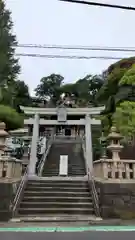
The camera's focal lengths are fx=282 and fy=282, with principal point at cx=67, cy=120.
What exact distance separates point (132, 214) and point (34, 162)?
8.18 meters

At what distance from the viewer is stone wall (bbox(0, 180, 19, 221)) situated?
31.5 feet

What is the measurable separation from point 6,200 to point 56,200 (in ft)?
7.56

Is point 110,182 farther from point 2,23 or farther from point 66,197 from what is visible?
point 2,23

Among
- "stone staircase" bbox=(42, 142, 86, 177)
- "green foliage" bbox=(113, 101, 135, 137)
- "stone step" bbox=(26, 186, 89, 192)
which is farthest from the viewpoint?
"green foliage" bbox=(113, 101, 135, 137)

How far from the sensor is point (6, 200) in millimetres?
9719

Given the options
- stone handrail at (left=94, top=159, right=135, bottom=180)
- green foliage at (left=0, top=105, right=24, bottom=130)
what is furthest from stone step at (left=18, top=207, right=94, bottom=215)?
green foliage at (left=0, top=105, right=24, bottom=130)

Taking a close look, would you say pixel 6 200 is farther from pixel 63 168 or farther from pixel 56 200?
pixel 63 168

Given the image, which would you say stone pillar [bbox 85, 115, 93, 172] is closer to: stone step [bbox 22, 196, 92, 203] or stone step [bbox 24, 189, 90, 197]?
stone step [bbox 24, 189, 90, 197]

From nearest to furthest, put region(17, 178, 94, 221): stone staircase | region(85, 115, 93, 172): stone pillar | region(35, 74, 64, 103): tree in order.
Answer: region(17, 178, 94, 221): stone staircase
region(85, 115, 93, 172): stone pillar
region(35, 74, 64, 103): tree

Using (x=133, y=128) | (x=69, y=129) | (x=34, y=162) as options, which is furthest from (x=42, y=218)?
(x=69, y=129)

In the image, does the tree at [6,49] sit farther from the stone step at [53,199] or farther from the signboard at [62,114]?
the stone step at [53,199]

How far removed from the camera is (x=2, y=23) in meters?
33.2

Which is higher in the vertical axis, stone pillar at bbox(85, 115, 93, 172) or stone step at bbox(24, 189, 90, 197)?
stone pillar at bbox(85, 115, 93, 172)

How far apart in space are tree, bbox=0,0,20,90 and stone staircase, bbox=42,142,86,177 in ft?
33.3
